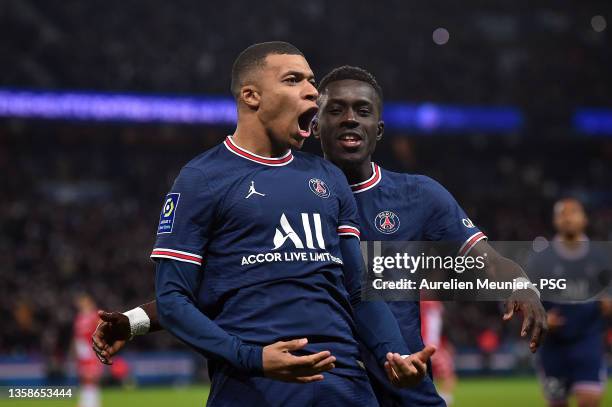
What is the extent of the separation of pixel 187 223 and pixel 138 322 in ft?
1.99

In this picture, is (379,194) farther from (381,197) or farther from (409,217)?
(409,217)

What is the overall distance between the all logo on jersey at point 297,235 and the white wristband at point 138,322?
2.35ft

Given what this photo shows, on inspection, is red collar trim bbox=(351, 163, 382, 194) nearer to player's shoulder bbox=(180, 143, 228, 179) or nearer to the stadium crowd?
player's shoulder bbox=(180, 143, 228, 179)

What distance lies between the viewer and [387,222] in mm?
4379

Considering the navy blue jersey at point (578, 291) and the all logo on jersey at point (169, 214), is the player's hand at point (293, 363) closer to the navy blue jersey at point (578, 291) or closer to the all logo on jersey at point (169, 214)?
the all logo on jersey at point (169, 214)

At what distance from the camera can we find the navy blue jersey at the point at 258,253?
3.30 metres

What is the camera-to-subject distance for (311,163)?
12.0 feet

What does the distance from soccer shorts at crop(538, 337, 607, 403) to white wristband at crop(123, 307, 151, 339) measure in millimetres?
6066

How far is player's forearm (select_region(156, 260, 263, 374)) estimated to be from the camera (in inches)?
124

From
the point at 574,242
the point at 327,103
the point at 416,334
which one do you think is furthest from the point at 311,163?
the point at 574,242

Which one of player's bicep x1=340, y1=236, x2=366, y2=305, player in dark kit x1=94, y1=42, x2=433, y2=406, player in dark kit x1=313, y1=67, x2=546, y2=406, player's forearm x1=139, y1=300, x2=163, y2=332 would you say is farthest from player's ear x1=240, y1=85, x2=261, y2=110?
player's forearm x1=139, y1=300, x2=163, y2=332

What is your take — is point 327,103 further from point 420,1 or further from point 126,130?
point 420,1

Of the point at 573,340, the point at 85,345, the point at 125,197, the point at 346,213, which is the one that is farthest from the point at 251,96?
the point at 125,197

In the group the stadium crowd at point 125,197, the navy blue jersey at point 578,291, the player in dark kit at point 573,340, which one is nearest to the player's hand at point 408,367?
the navy blue jersey at point 578,291
